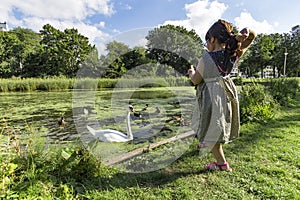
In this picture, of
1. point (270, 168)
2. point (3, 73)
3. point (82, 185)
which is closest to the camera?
point (82, 185)

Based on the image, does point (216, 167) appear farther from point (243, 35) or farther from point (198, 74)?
point (243, 35)

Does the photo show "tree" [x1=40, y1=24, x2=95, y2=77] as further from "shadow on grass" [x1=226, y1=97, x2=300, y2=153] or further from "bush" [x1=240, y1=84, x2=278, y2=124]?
"shadow on grass" [x1=226, y1=97, x2=300, y2=153]

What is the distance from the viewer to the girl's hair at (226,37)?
5.29 ft

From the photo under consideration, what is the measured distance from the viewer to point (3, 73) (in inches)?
1054

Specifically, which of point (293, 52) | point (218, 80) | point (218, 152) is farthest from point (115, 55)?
point (293, 52)

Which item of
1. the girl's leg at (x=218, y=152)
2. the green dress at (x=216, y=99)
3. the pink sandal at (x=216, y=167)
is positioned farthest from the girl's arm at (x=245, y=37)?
the pink sandal at (x=216, y=167)

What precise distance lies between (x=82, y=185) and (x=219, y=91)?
4.69ft

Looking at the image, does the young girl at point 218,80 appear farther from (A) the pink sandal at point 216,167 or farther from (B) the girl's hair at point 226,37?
(A) the pink sandal at point 216,167

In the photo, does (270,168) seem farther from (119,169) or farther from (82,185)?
(82,185)

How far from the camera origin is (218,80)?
1.71 meters

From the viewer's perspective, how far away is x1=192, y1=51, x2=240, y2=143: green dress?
5.47ft

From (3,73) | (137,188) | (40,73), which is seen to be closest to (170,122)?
(137,188)

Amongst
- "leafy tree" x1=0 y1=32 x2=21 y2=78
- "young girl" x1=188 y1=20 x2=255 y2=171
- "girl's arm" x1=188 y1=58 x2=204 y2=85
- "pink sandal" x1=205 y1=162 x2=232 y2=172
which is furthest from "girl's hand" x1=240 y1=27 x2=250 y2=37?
"leafy tree" x1=0 y1=32 x2=21 y2=78

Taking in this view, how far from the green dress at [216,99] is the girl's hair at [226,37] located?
0.07m
